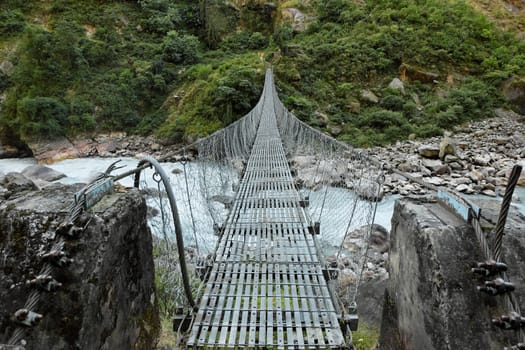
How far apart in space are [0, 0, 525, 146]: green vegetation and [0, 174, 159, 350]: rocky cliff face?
7252mm

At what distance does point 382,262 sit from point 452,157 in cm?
405

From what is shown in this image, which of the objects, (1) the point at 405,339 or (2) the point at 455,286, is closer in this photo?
(2) the point at 455,286

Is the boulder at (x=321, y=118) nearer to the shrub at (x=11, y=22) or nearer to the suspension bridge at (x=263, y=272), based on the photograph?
the suspension bridge at (x=263, y=272)

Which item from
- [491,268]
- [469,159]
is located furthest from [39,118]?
[491,268]

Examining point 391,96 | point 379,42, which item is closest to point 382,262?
point 391,96

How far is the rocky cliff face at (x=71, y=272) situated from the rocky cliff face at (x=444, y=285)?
658mm

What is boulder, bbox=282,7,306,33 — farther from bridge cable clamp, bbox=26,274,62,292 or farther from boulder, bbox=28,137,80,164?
bridge cable clamp, bbox=26,274,62,292

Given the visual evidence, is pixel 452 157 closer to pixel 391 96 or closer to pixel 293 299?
pixel 391 96

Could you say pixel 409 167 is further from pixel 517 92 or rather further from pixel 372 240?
pixel 517 92

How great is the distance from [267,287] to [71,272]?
110 centimetres

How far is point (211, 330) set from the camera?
1.28m

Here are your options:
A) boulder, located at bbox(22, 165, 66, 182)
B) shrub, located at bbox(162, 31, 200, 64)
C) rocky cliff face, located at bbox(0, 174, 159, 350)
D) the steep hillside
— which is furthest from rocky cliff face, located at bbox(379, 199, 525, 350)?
the steep hillside

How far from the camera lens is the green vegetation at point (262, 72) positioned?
8.46 m

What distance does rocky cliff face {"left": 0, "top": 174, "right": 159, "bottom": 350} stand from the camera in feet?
1.98
